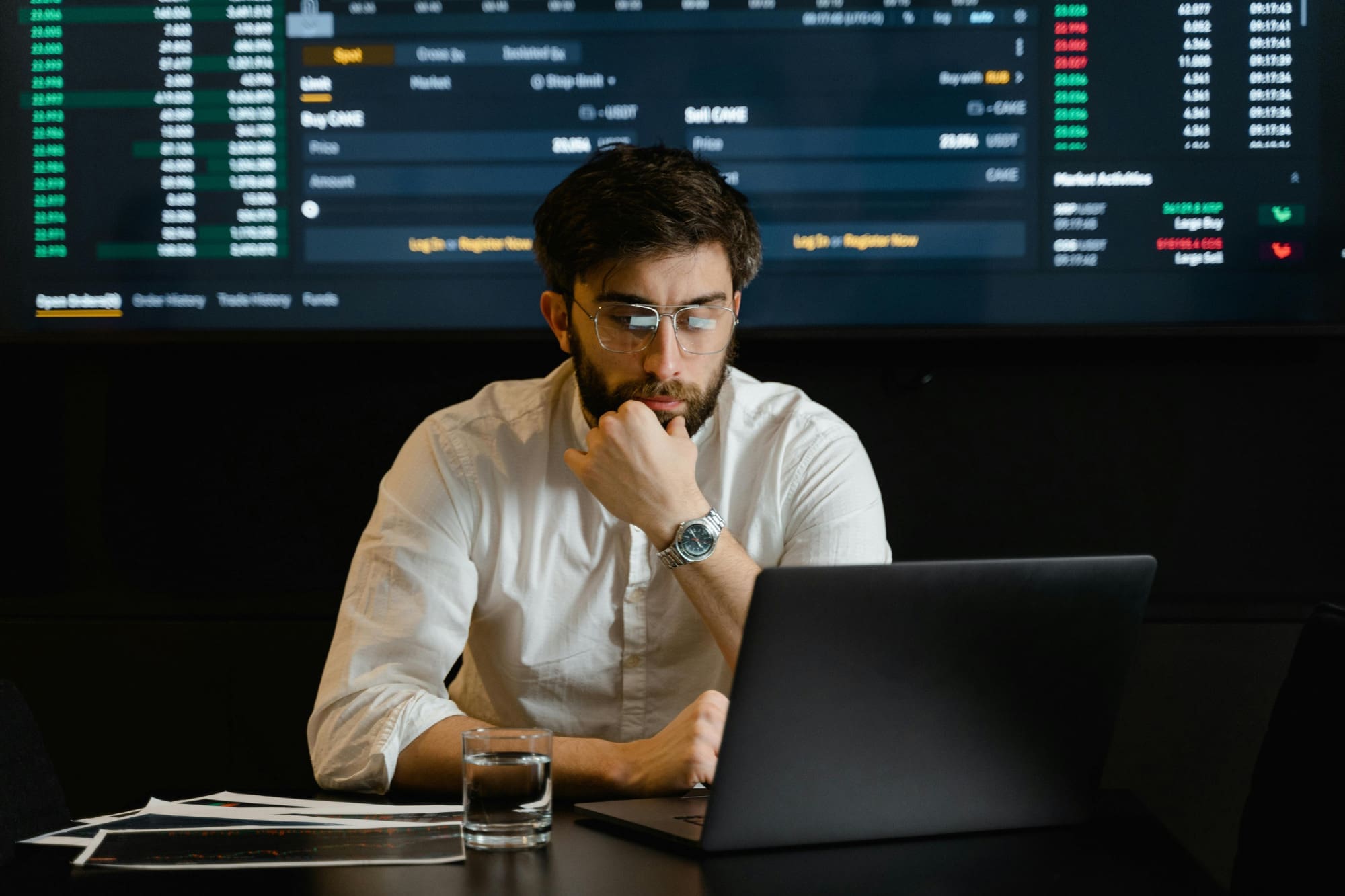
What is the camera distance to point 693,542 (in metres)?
1.34

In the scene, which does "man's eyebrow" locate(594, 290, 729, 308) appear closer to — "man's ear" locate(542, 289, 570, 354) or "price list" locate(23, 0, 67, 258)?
"man's ear" locate(542, 289, 570, 354)

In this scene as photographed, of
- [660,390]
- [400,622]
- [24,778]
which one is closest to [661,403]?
[660,390]

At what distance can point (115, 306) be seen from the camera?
202cm

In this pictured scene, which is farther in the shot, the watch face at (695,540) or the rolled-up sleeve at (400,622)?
the watch face at (695,540)

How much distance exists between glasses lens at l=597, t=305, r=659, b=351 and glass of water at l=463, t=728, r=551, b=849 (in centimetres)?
66

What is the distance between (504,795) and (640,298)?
714mm

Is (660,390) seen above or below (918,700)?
above

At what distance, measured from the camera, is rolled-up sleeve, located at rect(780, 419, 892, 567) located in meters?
1.46

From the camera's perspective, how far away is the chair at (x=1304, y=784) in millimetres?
875

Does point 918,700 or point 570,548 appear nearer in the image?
point 918,700

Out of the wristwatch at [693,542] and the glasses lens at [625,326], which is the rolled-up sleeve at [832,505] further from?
the glasses lens at [625,326]

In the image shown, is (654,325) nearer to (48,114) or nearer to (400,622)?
(400,622)

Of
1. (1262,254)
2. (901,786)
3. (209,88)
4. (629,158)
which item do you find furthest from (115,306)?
(1262,254)

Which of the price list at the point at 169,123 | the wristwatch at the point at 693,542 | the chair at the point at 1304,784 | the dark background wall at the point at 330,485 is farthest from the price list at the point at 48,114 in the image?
the chair at the point at 1304,784
